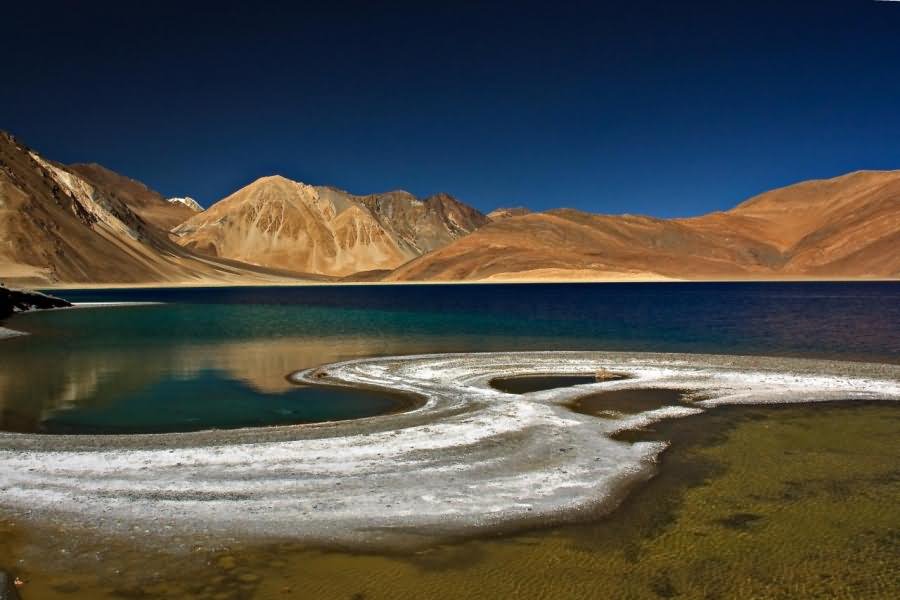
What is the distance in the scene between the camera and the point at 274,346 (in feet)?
130

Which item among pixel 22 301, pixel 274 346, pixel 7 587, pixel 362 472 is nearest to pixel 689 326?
pixel 274 346

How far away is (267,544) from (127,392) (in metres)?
16.3

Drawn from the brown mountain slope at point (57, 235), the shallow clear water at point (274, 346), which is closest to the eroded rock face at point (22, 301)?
the shallow clear water at point (274, 346)

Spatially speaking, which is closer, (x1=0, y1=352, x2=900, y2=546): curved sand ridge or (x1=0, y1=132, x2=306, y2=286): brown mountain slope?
(x1=0, y1=352, x2=900, y2=546): curved sand ridge

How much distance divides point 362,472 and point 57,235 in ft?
561

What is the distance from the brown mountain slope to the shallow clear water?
8487cm

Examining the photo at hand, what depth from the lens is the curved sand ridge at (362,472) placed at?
1110 cm

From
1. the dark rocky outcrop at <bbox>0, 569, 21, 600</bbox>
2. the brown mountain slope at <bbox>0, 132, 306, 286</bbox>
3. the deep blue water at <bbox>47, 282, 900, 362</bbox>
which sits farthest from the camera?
the brown mountain slope at <bbox>0, 132, 306, 286</bbox>

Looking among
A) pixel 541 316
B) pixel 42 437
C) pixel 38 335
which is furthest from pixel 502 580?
pixel 541 316

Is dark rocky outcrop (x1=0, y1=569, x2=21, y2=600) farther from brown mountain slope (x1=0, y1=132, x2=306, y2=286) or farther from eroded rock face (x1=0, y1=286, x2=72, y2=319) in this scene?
brown mountain slope (x1=0, y1=132, x2=306, y2=286)

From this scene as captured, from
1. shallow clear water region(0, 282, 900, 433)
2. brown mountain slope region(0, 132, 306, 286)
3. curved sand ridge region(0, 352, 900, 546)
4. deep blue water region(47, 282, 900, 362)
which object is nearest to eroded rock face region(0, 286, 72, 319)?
shallow clear water region(0, 282, 900, 433)

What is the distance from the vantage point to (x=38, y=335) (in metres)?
45.3

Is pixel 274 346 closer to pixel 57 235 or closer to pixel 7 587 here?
pixel 7 587

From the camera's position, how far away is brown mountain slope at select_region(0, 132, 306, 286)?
466 feet
